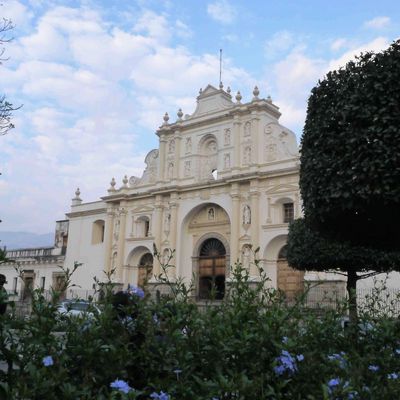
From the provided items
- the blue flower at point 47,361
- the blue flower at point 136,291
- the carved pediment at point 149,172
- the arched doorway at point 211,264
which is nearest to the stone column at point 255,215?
the arched doorway at point 211,264

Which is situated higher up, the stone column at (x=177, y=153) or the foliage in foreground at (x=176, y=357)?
the stone column at (x=177, y=153)

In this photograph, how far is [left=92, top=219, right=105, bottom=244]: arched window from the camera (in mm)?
33156

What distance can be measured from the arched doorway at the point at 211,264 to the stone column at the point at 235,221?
1501mm

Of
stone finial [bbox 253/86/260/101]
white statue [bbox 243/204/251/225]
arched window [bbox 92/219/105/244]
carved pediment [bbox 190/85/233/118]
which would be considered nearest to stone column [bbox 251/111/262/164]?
stone finial [bbox 253/86/260/101]

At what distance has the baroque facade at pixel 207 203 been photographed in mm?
24953

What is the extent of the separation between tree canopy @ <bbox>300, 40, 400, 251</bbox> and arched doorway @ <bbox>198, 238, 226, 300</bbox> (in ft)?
61.6

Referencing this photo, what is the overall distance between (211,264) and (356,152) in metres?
21.0

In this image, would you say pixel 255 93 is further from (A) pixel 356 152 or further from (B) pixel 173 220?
(A) pixel 356 152

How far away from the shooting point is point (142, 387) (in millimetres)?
3080

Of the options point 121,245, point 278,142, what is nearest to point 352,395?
point 278,142

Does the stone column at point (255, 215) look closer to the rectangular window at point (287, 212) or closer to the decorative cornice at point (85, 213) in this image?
the rectangular window at point (287, 212)

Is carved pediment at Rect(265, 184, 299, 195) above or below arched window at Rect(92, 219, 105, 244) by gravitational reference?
above

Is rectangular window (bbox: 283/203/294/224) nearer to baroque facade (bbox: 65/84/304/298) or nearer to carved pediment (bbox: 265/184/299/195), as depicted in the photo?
baroque facade (bbox: 65/84/304/298)

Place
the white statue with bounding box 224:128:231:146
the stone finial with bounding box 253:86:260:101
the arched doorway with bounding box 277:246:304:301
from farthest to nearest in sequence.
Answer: the white statue with bounding box 224:128:231:146, the stone finial with bounding box 253:86:260:101, the arched doorway with bounding box 277:246:304:301
